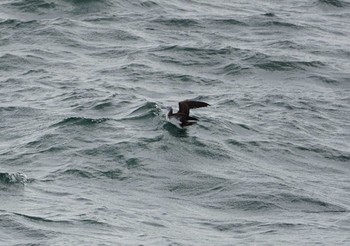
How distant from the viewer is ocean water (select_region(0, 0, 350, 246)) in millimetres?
16672

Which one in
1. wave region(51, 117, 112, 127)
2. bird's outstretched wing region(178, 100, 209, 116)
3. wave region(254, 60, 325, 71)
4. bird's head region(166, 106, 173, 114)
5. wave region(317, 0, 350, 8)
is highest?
bird's outstretched wing region(178, 100, 209, 116)

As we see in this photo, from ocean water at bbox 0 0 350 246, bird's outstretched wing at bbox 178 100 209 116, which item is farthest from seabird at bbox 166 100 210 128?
ocean water at bbox 0 0 350 246

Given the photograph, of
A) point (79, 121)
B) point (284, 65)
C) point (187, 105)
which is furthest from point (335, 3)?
point (79, 121)

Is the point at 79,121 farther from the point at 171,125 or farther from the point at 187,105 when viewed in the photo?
the point at 187,105

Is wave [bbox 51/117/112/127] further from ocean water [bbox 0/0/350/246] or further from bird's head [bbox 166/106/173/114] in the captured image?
bird's head [bbox 166/106/173/114]

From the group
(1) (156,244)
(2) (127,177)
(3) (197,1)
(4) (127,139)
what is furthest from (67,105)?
(3) (197,1)

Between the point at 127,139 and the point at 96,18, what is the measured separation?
10117 mm

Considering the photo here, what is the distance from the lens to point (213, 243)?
15805mm

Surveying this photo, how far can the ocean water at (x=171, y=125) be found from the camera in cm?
1667

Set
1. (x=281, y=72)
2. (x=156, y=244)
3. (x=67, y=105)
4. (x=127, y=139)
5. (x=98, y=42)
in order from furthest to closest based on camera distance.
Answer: (x=98, y=42)
(x=281, y=72)
(x=67, y=105)
(x=127, y=139)
(x=156, y=244)

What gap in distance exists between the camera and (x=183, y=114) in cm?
2098

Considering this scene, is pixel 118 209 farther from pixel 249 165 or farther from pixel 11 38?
pixel 11 38

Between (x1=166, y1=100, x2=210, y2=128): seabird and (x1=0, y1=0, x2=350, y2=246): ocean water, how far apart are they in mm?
225

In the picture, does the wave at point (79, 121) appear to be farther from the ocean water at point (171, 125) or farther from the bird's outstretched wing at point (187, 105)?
the bird's outstretched wing at point (187, 105)
